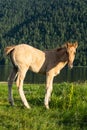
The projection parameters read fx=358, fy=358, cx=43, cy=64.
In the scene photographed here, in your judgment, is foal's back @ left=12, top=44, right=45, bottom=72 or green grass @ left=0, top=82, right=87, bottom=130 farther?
foal's back @ left=12, top=44, right=45, bottom=72

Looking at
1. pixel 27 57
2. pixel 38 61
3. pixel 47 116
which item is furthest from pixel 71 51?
pixel 47 116

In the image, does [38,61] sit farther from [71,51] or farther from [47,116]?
[47,116]

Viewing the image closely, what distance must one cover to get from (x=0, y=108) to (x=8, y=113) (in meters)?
0.89

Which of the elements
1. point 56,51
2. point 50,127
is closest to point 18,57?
point 56,51

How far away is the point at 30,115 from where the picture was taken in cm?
1058

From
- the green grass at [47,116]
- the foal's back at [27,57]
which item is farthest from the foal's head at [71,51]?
the green grass at [47,116]

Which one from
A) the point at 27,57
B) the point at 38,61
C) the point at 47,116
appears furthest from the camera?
the point at 38,61

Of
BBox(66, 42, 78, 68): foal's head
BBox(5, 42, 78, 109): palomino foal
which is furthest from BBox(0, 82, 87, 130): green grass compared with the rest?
BBox(66, 42, 78, 68): foal's head

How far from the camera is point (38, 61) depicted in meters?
12.5

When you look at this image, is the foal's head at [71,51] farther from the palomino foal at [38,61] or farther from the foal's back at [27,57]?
the foal's back at [27,57]

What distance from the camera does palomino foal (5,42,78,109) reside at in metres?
12.0

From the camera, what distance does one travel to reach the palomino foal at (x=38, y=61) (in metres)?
12.0

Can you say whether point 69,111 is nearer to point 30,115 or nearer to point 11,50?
point 30,115

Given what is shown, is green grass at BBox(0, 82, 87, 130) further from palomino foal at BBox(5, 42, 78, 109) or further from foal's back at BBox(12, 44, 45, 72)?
foal's back at BBox(12, 44, 45, 72)
